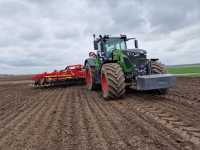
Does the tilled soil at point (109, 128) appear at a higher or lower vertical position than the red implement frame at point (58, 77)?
lower

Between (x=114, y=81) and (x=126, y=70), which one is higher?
(x=126, y=70)

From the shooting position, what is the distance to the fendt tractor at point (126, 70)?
808 centimetres

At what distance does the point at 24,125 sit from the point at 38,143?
158 cm

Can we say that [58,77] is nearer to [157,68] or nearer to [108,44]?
[108,44]

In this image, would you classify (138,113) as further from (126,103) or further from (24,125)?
(24,125)

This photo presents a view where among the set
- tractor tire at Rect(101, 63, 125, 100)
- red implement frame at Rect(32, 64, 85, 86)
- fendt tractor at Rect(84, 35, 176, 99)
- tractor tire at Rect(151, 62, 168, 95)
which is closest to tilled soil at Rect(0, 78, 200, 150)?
fendt tractor at Rect(84, 35, 176, 99)

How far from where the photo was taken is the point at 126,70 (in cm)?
933

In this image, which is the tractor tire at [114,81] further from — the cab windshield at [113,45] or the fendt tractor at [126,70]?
the cab windshield at [113,45]

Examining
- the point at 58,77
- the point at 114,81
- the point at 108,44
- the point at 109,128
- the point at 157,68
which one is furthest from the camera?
the point at 58,77

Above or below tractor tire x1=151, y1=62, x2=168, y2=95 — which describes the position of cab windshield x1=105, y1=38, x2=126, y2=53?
above

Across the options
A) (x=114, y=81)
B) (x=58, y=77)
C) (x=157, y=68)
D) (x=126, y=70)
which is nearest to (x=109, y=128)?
(x=114, y=81)

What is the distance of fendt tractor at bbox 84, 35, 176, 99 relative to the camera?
8.08 metres

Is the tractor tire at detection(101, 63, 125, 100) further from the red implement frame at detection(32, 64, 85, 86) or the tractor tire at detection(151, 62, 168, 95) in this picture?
the red implement frame at detection(32, 64, 85, 86)

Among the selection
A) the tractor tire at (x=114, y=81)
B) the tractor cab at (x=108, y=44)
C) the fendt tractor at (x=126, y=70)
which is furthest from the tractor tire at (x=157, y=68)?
the tractor cab at (x=108, y=44)
